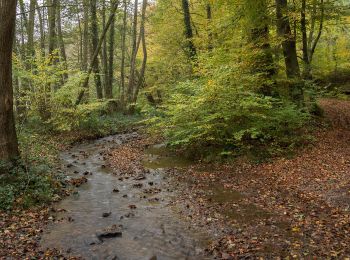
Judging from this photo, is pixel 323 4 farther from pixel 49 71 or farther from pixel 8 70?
pixel 49 71

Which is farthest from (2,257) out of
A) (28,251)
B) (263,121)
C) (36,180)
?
(263,121)

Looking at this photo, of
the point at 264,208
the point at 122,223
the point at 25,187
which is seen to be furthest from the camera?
the point at 25,187

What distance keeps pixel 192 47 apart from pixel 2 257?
1628 centimetres

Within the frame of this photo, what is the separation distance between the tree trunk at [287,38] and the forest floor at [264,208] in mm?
3085

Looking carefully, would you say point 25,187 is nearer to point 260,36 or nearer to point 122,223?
point 122,223

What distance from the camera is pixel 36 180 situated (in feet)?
28.7

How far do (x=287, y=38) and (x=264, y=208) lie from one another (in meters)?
7.48

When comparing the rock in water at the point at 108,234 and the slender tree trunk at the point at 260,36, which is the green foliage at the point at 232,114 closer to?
the slender tree trunk at the point at 260,36

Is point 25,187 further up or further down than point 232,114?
further down

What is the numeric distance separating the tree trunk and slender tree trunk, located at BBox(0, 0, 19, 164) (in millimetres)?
8967

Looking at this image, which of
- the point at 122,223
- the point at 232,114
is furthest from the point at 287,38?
the point at 122,223

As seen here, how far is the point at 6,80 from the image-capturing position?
8.47 m

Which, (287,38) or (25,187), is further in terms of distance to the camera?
(287,38)

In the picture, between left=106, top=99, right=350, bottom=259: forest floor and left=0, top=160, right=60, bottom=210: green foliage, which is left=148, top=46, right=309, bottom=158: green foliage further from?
left=0, top=160, right=60, bottom=210: green foliage
